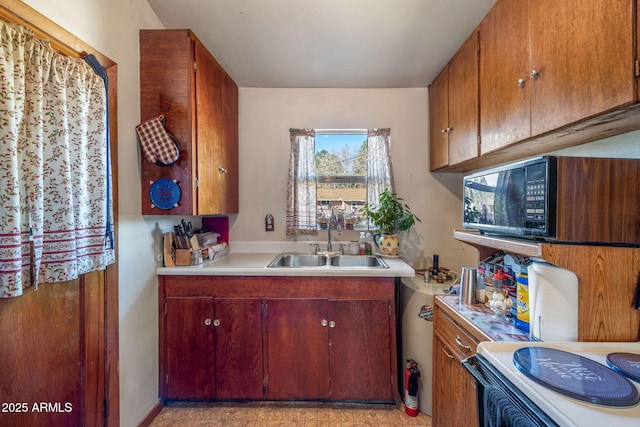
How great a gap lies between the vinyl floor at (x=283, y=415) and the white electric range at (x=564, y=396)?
3.74 feet

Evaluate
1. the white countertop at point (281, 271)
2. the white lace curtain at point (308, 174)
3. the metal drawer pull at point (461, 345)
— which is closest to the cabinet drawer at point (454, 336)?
the metal drawer pull at point (461, 345)

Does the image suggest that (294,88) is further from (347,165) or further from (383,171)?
(383,171)

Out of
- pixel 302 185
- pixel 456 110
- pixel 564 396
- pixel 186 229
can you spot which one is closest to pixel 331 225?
pixel 302 185

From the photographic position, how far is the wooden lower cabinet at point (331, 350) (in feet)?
5.53

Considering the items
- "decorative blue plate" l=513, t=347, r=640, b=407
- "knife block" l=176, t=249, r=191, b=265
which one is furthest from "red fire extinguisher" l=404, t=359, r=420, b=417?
"knife block" l=176, t=249, r=191, b=265

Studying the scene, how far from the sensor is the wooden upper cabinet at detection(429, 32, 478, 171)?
154cm

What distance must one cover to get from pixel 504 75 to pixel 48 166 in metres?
2.10

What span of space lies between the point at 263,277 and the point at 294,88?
1.74m

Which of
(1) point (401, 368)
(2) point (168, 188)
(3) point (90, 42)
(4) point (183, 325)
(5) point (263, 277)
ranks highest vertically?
(3) point (90, 42)

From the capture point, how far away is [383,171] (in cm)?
233

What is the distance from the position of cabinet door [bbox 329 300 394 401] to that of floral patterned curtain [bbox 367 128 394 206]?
3.27ft

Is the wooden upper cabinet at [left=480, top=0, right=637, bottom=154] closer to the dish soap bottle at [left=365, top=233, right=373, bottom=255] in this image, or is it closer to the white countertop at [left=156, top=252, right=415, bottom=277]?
the white countertop at [left=156, top=252, right=415, bottom=277]

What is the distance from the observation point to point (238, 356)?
1698mm

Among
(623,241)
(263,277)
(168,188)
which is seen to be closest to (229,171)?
(168,188)
